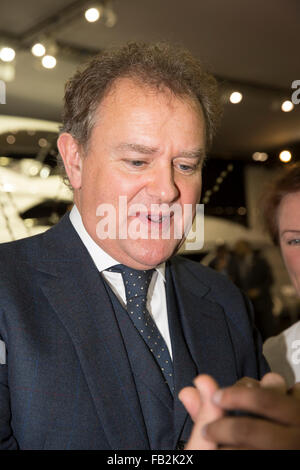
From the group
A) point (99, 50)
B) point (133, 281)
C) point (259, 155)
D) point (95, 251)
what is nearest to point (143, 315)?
point (133, 281)

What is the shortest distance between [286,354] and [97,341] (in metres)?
0.75

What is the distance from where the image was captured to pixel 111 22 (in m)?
3.38

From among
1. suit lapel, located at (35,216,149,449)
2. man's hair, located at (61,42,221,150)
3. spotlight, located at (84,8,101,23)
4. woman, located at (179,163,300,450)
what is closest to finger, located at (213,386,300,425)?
woman, located at (179,163,300,450)

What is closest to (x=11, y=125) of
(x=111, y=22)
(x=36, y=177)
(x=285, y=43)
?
(x=36, y=177)

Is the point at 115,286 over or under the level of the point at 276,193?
under

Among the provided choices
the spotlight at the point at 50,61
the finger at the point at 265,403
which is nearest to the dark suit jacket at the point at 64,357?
the finger at the point at 265,403

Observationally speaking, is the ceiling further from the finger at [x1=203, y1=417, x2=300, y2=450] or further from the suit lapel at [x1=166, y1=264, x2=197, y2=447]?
the finger at [x1=203, y1=417, x2=300, y2=450]

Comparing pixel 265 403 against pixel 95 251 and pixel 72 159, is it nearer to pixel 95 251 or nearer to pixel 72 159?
pixel 95 251

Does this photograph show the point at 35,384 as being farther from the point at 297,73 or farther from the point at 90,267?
the point at 297,73

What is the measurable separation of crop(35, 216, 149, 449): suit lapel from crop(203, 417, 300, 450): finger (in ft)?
1.45

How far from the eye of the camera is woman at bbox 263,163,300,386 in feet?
4.65

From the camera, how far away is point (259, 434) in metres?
0.54

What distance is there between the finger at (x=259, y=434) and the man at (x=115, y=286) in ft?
1.45

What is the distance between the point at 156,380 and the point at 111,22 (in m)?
2.93
